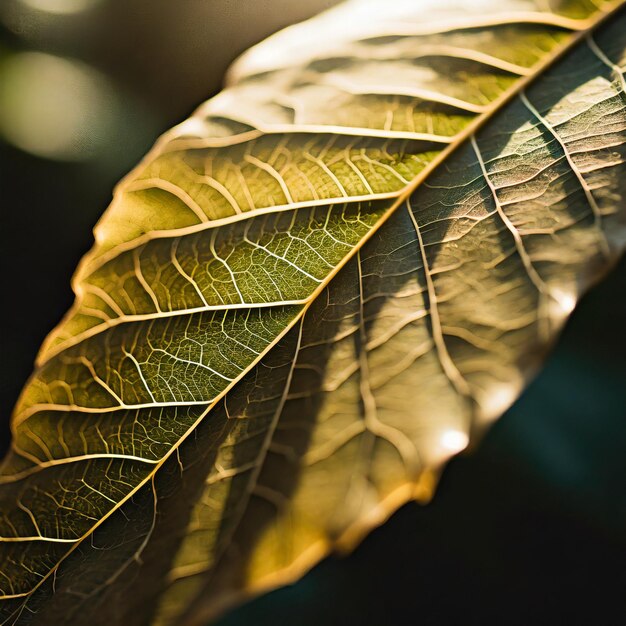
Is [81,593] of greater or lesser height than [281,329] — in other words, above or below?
below

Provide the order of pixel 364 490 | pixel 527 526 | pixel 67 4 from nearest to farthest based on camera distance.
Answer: pixel 364 490
pixel 527 526
pixel 67 4

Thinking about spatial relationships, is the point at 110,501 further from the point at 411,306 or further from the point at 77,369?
the point at 411,306

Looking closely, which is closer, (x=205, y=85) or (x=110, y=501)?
(x=110, y=501)

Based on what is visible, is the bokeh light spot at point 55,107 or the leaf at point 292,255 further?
the bokeh light spot at point 55,107

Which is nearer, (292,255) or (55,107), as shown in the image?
(292,255)

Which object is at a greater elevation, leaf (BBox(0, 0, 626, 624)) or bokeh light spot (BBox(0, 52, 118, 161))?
bokeh light spot (BBox(0, 52, 118, 161))

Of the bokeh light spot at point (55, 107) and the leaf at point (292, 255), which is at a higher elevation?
the bokeh light spot at point (55, 107)

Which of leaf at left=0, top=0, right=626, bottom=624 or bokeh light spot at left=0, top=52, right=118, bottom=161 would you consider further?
bokeh light spot at left=0, top=52, right=118, bottom=161

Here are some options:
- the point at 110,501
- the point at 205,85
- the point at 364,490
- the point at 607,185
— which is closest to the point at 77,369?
the point at 110,501
